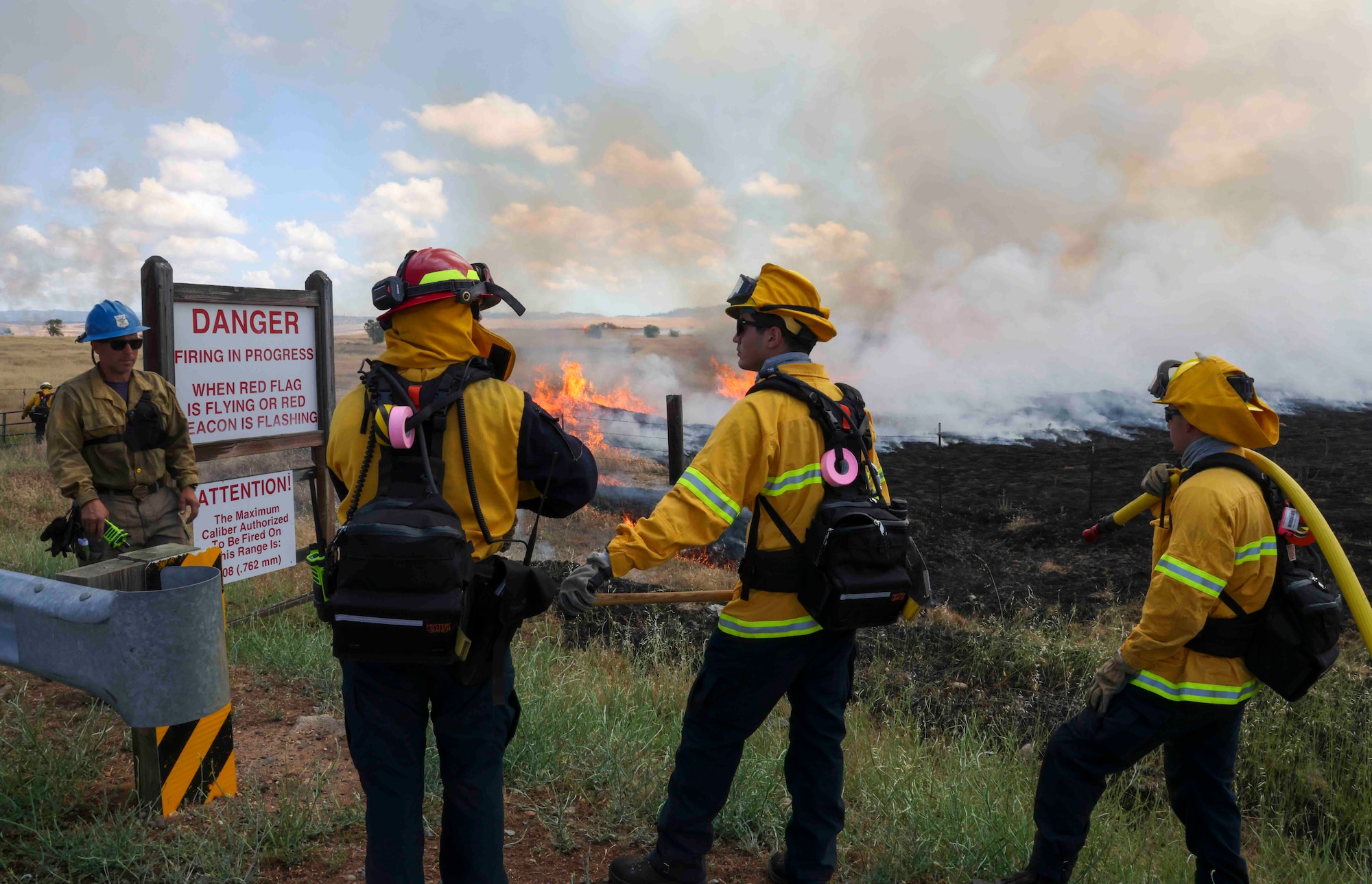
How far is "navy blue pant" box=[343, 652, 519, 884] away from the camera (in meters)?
2.35

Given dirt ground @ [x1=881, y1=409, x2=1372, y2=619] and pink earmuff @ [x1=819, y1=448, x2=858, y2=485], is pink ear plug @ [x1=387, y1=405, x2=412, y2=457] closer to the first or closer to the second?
pink earmuff @ [x1=819, y1=448, x2=858, y2=485]

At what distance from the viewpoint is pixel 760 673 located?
2861 mm

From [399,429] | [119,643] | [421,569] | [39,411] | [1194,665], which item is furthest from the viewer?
[39,411]

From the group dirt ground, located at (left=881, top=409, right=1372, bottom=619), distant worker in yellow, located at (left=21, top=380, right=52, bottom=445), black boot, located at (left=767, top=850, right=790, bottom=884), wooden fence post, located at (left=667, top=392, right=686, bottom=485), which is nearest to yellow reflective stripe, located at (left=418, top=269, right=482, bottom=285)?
black boot, located at (left=767, top=850, right=790, bottom=884)

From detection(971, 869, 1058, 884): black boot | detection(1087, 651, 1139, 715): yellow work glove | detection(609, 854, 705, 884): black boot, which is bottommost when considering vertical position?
detection(971, 869, 1058, 884): black boot

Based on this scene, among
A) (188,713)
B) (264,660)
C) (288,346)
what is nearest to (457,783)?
(188,713)

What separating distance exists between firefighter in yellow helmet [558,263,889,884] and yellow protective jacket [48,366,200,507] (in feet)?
11.0

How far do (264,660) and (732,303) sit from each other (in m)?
3.51

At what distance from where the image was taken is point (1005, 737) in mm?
4504

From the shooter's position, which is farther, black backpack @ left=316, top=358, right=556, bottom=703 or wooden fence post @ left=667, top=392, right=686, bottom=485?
wooden fence post @ left=667, top=392, right=686, bottom=485

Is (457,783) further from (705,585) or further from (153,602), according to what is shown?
(705,585)

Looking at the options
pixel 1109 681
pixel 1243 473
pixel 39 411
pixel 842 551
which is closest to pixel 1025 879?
pixel 1109 681

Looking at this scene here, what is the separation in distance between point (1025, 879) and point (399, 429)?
2.60m

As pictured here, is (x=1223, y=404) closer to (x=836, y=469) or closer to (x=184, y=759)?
(x=836, y=469)
